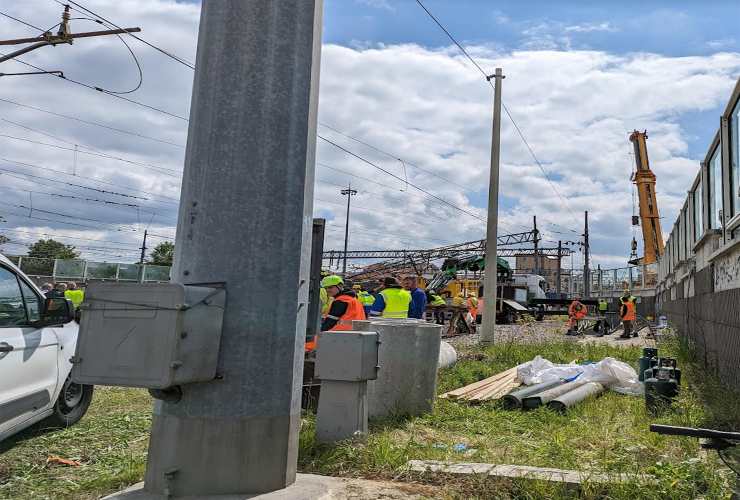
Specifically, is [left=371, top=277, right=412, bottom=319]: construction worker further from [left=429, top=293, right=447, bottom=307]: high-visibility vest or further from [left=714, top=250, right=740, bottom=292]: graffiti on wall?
[left=429, top=293, right=447, bottom=307]: high-visibility vest

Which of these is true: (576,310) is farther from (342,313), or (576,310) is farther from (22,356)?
(22,356)

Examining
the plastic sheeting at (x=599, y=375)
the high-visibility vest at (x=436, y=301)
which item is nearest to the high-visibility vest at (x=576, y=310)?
the high-visibility vest at (x=436, y=301)

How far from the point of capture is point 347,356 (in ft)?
16.8

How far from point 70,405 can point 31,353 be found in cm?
123

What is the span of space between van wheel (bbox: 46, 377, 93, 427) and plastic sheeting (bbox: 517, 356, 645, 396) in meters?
5.52

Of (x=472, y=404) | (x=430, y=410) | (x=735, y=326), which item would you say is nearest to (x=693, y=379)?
(x=735, y=326)

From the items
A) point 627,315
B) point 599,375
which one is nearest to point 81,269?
point 627,315

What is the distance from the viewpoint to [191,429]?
3.23 m

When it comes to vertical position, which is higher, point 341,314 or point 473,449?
point 341,314

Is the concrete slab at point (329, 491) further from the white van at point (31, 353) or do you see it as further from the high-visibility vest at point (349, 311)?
the high-visibility vest at point (349, 311)

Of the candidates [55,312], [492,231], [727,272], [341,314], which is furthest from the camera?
[492,231]

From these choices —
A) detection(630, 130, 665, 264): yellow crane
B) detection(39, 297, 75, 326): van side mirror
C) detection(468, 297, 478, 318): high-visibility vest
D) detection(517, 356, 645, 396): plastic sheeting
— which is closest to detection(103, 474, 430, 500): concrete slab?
detection(39, 297, 75, 326): van side mirror

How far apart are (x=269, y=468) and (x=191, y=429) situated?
0.47 m

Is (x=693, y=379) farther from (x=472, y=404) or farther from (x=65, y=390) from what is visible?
(x=65, y=390)
